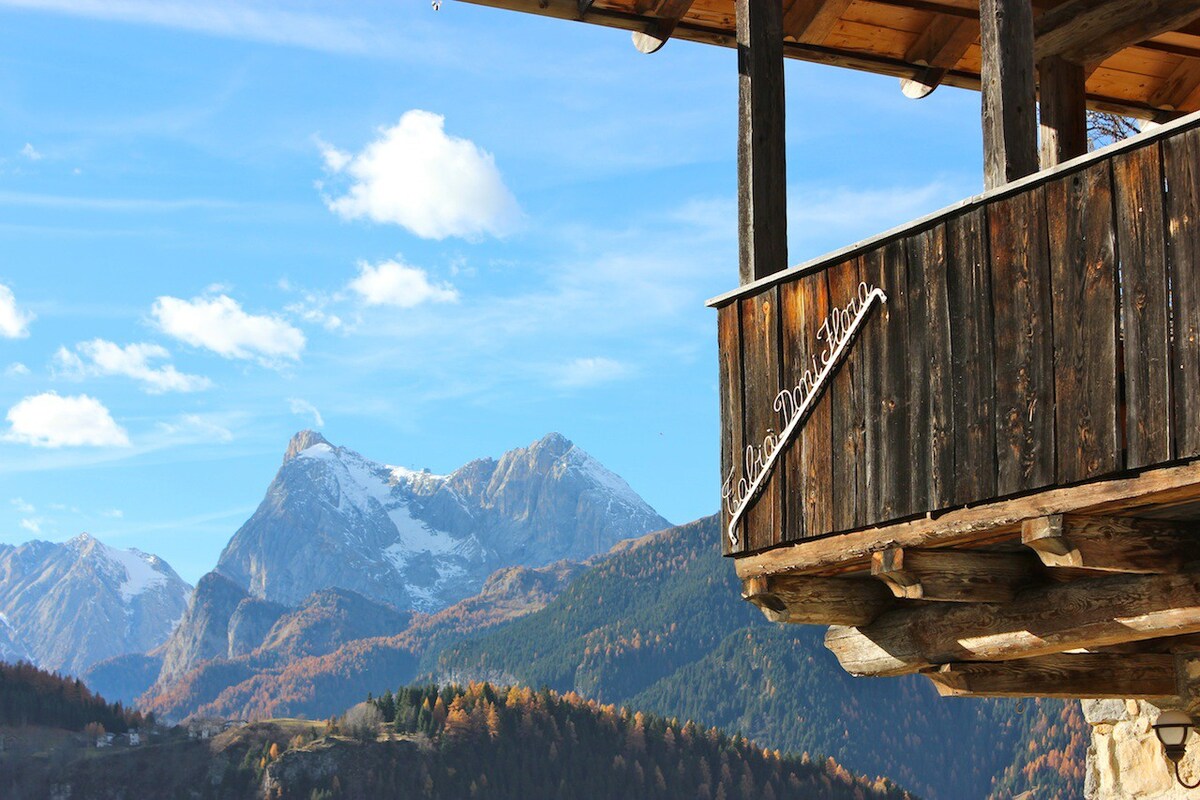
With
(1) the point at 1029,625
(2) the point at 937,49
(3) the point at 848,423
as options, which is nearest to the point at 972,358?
(3) the point at 848,423

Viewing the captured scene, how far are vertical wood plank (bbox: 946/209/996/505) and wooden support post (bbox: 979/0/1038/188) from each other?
1.21 ft

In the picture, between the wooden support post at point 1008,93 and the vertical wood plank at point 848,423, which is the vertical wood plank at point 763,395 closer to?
the vertical wood plank at point 848,423

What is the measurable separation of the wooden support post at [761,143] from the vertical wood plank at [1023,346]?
5.34ft

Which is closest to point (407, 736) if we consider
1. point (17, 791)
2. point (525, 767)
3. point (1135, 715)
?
point (525, 767)

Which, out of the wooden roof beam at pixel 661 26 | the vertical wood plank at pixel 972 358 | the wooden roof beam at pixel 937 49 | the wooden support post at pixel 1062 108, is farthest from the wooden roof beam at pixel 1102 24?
the vertical wood plank at pixel 972 358

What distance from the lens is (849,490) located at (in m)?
7.22

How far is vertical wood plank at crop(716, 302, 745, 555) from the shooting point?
788 cm

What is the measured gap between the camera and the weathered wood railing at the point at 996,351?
5.95 m

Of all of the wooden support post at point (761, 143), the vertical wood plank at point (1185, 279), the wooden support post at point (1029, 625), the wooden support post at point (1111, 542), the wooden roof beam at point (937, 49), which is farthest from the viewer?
the wooden roof beam at point (937, 49)

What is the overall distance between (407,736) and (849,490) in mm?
161689

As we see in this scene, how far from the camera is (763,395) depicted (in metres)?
7.74

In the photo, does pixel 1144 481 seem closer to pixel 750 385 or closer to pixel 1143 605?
pixel 1143 605

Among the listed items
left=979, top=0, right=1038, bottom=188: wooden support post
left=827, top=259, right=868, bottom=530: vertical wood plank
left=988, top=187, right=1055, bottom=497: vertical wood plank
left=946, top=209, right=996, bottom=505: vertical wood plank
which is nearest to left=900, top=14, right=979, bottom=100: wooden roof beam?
left=979, top=0, right=1038, bottom=188: wooden support post

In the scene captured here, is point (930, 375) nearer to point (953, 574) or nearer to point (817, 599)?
point (953, 574)
